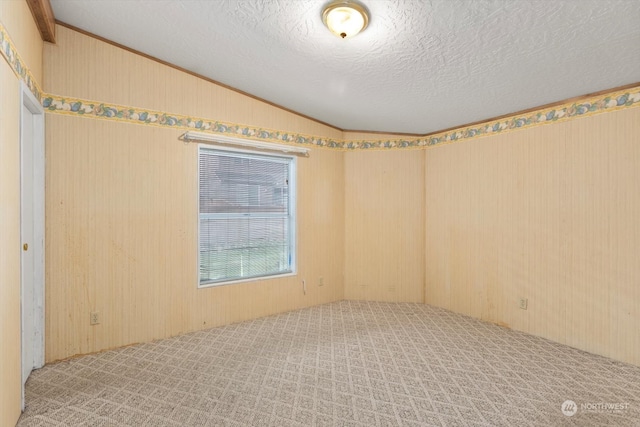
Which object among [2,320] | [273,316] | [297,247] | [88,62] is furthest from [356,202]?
[2,320]

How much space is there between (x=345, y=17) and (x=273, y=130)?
1995mm

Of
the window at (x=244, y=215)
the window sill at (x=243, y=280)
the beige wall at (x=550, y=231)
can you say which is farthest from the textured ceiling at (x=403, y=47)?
the window sill at (x=243, y=280)

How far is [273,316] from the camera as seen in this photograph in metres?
3.71

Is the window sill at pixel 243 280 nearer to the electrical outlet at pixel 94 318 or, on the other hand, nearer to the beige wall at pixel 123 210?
the beige wall at pixel 123 210

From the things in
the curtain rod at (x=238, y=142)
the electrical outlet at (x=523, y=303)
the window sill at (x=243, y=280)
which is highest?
the curtain rod at (x=238, y=142)

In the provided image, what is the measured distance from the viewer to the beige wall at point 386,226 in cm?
433

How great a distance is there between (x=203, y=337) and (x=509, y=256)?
10.9 ft

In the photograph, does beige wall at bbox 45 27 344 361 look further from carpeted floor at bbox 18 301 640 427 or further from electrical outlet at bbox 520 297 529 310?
electrical outlet at bbox 520 297 529 310

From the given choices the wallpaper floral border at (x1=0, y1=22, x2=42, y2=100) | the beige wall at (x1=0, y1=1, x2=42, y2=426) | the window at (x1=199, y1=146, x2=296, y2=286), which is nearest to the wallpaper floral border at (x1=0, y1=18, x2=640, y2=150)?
the wallpaper floral border at (x1=0, y1=22, x2=42, y2=100)

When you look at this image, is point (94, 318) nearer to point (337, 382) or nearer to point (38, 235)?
point (38, 235)

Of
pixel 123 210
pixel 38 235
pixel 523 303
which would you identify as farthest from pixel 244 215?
pixel 523 303

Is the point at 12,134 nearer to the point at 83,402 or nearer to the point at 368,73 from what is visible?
the point at 83,402

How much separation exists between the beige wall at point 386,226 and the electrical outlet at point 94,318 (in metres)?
2.87

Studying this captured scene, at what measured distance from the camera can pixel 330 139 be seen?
4.29m
